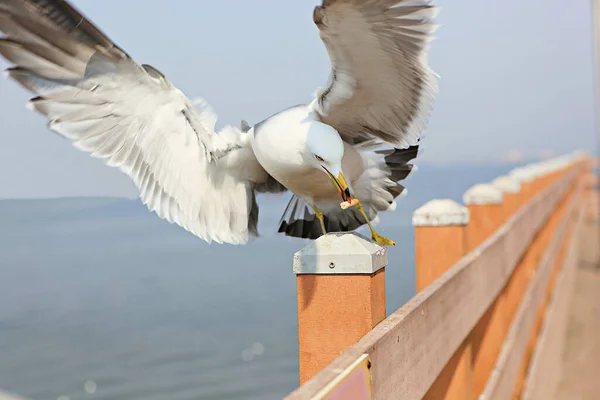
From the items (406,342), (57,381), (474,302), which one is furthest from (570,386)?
(406,342)

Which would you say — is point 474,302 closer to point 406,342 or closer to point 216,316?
point 406,342

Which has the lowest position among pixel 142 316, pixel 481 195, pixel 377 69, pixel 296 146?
pixel 142 316

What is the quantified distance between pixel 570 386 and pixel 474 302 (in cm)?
319

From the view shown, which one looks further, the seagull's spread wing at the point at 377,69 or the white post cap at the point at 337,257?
the seagull's spread wing at the point at 377,69

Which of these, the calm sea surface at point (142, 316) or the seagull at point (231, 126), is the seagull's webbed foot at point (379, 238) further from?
the calm sea surface at point (142, 316)

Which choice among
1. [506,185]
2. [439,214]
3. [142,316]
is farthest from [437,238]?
[142,316]

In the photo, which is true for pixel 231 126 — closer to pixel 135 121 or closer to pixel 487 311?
pixel 135 121

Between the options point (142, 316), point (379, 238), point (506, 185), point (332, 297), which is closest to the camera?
point (332, 297)

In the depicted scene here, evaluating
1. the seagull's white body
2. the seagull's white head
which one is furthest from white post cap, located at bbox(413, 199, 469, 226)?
the seagull's white head

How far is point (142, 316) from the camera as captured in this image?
7.49 meters

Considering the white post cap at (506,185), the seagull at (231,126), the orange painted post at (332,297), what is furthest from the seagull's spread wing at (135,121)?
the white post cap at (506,185)

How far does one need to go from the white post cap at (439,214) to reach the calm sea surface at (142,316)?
2.29 ft

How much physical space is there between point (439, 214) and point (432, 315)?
1119 mm

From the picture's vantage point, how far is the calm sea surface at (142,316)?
498cm
